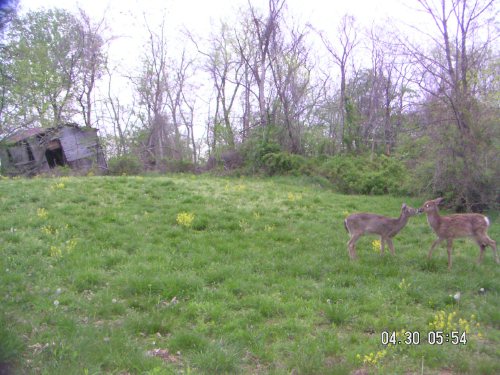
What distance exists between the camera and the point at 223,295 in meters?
8.05

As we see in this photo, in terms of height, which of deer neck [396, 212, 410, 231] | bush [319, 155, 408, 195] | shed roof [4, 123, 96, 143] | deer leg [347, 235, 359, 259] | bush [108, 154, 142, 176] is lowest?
bush [319, 155, 408, 195]

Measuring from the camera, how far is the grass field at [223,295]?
587 cm

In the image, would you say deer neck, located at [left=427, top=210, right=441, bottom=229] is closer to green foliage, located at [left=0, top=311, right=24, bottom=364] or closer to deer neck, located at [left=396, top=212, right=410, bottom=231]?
deer neck, located at [left=396, top=212, right=410, bottom=231]

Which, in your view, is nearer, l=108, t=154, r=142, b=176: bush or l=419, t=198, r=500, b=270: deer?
l=419, t=198, r=500, b=270: deer

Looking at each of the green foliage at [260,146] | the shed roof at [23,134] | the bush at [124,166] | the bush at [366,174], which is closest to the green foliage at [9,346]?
the shed roof at [23,134]

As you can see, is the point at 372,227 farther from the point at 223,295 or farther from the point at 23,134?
the point at 23,134

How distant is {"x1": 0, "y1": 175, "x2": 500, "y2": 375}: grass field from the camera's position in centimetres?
587

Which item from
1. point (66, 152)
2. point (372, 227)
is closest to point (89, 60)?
point (66, 152)

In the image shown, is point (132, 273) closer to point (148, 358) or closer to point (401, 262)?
point (148, 358)

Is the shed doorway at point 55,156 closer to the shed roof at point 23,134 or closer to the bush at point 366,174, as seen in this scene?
the shed roof at point 23,134

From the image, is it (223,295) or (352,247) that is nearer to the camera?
(223,295)

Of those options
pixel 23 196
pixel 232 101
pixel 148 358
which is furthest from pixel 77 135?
pixel 148 358

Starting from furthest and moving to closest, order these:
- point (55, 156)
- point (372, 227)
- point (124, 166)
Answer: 1. point (55, 156)
2. point (124, 166)
3. point (372, 227)

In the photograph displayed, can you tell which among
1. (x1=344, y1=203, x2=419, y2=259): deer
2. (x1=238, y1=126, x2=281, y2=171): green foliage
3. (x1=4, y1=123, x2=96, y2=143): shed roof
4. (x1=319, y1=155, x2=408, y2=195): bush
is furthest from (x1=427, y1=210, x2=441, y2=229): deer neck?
(x1=238, y1=126, x2=281, y2=171): green foliage
